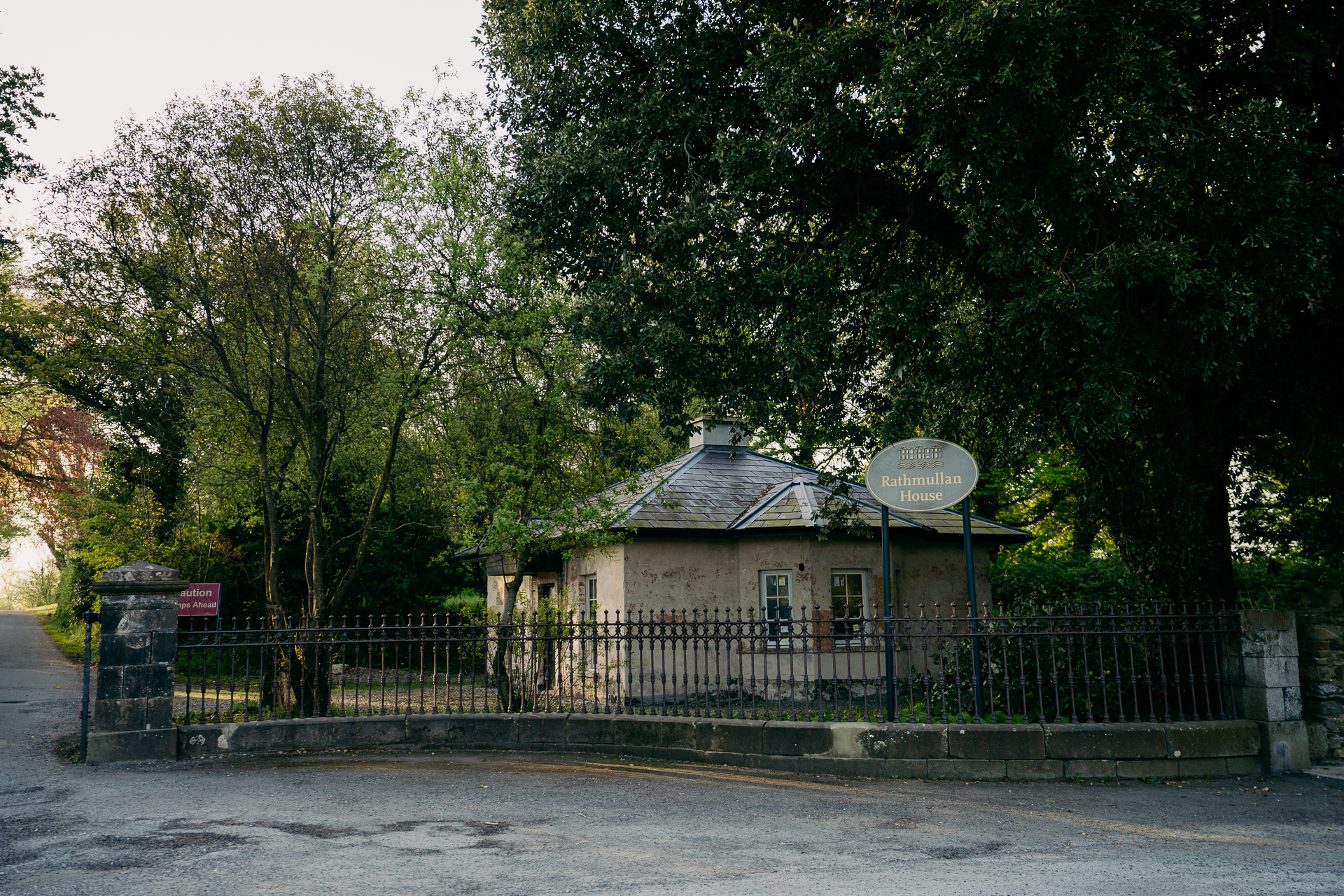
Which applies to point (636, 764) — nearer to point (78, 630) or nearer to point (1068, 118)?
point (1068, 118)

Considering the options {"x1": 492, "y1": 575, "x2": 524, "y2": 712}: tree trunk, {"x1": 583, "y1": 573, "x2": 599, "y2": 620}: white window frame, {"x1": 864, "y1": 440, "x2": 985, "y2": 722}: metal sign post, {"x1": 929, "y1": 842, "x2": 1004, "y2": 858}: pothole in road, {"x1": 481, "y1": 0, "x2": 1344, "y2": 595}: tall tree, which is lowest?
{"x1": 929, "y1": 842, "x2": 1004, "y2": 858}: pothole in road

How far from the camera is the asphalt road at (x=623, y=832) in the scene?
5.39 meters

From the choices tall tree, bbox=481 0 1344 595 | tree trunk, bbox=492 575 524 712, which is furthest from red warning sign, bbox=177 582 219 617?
tall tree, bbox=481 0 1344 595

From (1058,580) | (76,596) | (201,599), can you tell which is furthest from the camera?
(76,596)

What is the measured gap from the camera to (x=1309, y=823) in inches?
277

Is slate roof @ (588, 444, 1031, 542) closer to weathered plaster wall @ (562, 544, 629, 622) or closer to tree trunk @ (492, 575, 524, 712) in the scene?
weathered plaster wall @ (562, 544, 629, 622)

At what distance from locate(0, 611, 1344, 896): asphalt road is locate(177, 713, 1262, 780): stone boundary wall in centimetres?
26

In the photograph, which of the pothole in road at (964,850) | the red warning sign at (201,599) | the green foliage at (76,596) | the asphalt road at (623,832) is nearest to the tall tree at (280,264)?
the red warning sign at (201,599)

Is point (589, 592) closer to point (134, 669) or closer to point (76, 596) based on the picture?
point (134, 669)

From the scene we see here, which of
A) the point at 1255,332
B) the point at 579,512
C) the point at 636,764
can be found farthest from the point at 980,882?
the point at 579,512

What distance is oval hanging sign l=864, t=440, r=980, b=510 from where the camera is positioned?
9719 mm

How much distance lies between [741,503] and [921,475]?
354 inches

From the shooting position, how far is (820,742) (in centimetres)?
904

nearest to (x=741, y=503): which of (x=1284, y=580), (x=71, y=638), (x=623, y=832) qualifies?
(x=1284, y=580)
